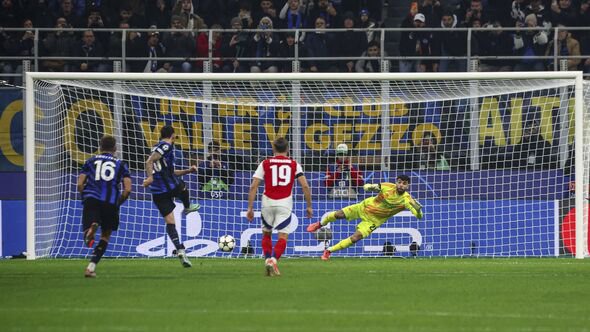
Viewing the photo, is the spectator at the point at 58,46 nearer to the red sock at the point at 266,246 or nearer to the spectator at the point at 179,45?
the spectator at the point at 179,45

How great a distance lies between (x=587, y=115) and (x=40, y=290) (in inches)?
447

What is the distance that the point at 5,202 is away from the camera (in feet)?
72.8

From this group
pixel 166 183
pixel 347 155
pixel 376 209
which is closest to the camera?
pixel 166 183

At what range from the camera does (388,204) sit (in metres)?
20.2

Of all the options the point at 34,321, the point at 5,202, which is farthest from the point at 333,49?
the point at 34,321

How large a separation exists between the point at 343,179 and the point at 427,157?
5.16 feet

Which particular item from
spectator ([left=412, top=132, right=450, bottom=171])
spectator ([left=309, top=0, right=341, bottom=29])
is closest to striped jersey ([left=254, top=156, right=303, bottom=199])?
spectator ([left=412, top=132, right=450, bottom=171])

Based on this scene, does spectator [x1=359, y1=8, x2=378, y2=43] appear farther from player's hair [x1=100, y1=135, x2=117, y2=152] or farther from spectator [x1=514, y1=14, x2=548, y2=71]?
player's hair [x1=100, y1=135, x2=117, y2=152]

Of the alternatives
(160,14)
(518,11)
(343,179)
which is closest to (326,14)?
(160,14)

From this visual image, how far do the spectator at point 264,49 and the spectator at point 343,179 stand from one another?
2.75 meters

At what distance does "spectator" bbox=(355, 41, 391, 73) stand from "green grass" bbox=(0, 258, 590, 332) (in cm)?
632

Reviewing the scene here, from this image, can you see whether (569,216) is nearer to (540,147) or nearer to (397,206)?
(540,147)

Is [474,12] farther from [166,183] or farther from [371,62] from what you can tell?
[166,183]

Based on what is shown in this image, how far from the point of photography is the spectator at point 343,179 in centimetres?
2167
